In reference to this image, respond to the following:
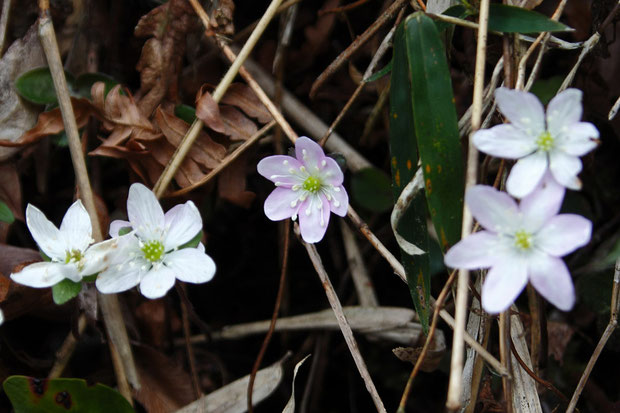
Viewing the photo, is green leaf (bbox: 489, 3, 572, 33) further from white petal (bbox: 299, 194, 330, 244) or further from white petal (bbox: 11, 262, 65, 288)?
white petal (bbox: 11, 262, 65, 288)

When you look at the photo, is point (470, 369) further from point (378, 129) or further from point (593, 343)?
point (378, 129)

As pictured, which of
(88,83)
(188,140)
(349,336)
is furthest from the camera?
(88,83)

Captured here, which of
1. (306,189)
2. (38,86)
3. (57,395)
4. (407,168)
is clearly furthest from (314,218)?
(38,86)

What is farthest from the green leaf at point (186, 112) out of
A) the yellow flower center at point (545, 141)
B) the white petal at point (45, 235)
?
the yellow flower center at point (545, 141)

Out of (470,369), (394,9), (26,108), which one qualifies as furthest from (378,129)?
(26,108)

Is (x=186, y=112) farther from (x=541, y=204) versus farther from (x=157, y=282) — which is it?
Answer: (x=541, y=204)

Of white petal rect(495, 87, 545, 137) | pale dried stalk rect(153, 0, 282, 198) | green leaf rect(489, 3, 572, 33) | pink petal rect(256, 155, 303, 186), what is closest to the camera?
white petal rect(495, 87, 545, 137)

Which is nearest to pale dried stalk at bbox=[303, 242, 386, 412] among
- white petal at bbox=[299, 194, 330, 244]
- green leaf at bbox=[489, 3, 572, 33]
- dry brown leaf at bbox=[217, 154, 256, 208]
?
white petal at bbox=[299, 194, 330, 244]
